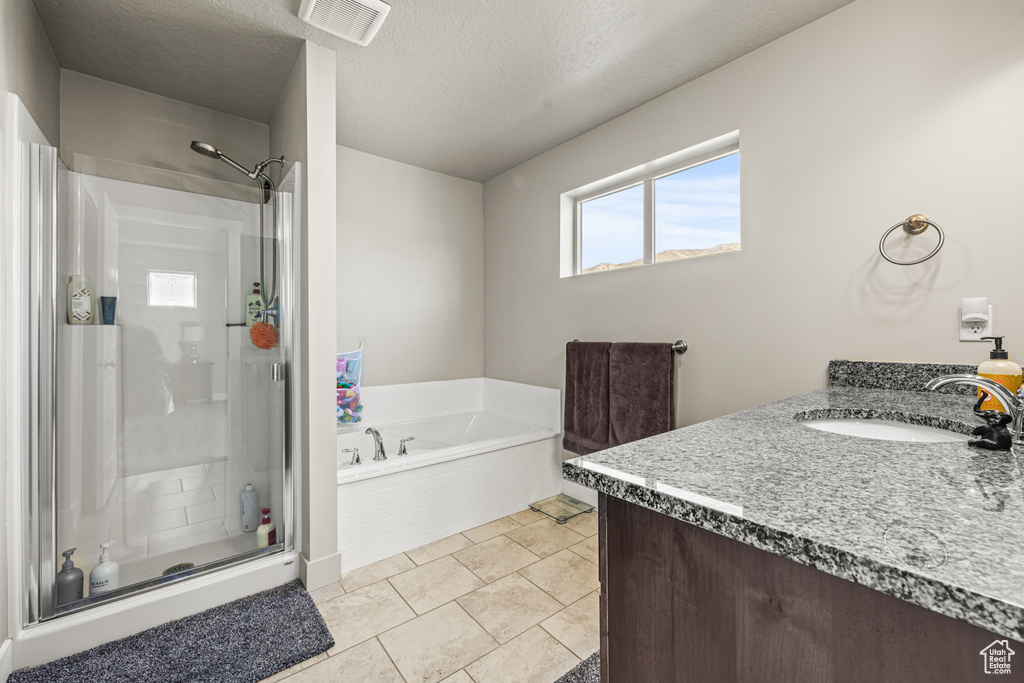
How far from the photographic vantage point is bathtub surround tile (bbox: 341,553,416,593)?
1.99 metres

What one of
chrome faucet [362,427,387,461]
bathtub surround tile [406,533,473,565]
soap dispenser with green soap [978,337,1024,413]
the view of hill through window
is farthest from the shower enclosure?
soap dispenser with green soap [978,337,1024,413]

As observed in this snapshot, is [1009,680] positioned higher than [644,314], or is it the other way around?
[644,314]

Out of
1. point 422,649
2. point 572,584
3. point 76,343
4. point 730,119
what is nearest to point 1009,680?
point 422,649

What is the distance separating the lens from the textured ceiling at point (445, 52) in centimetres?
177

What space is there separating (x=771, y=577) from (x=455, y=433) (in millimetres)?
2953

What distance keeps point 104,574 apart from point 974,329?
10.5ft

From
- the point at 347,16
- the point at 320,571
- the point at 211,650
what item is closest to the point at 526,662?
the point at 320,571

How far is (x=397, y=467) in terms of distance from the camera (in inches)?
87.6

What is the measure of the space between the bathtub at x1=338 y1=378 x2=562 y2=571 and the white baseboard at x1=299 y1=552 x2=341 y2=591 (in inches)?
3.5

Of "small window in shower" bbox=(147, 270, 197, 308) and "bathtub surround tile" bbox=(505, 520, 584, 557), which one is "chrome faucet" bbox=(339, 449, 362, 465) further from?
"small window in shower" bbox=(147, 270, 197, 308)

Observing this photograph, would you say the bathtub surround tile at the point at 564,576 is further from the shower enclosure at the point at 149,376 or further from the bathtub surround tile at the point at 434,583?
the shower enclosure at the point at 149,376

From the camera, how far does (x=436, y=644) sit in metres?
1.59

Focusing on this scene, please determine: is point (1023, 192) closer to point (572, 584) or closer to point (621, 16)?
point (621, 16)

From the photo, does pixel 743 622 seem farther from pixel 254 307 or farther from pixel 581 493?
pixel 581 493
